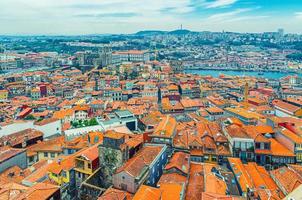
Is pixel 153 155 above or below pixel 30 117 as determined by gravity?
above

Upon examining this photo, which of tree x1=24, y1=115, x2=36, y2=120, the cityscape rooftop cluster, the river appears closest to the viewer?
the cityscape rooftop cluster

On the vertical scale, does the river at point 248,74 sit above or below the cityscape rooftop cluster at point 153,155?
above

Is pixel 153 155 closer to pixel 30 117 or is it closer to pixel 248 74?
pixel 30 117

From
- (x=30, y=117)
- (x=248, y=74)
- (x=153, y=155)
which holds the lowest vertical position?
(x=30, y=117)

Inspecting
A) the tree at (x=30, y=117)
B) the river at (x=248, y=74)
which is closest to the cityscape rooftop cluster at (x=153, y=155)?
the tree at (x=30, y=117)

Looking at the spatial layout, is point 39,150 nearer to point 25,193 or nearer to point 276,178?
point 25,193

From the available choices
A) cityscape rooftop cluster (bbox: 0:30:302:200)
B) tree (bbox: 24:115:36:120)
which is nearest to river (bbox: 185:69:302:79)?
cityscape rooftop cluster (bbox: 0:30:302:200)

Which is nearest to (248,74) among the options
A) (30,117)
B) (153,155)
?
(30,117)

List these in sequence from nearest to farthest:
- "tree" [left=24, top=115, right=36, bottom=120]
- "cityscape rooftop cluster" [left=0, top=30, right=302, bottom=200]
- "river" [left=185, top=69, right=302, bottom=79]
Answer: "cityscape rooftop cluster" [left=0, top=30, right=302, bottom=200] → "tree" [left=24, top=115, right=36, bottom=120] → "river" [left=185, top=69, right=302, bottom=79]

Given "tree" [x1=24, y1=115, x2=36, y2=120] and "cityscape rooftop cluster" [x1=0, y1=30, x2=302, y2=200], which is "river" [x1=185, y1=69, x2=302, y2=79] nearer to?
"cityscape rooftop cluster" [x1=0, y1=30, x2=302, y2=200]

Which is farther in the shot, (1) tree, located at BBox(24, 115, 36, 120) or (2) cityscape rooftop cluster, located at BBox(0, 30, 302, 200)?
(1) tree, located at BBox(24, 115, 36, 120)

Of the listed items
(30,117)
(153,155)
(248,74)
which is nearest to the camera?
(153,155)

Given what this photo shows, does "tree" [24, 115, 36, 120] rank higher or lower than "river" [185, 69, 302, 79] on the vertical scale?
lower

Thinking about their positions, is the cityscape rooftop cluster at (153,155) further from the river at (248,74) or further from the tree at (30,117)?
the river at (248,74)
